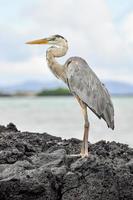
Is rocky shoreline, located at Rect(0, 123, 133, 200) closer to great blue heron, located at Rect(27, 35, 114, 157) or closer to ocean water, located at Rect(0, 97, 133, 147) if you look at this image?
great blue heron, located at Rect(27, 35, 114, 157)

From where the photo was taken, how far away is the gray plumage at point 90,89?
11461 mm

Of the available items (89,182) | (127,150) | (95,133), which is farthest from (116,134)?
(89,182)

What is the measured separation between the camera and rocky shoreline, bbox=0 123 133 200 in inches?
394

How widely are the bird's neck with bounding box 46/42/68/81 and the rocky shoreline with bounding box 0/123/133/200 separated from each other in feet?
4.88

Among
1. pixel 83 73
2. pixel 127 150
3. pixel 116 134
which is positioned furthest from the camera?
pixel 116 134

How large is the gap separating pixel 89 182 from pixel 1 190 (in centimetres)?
127

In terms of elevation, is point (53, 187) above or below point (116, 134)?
below

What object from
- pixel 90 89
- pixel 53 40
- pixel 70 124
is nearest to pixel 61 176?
pixel 90 89

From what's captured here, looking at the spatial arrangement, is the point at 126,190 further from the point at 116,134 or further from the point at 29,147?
the point at 116,134

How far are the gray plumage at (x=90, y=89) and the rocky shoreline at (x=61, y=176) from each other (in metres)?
0.72

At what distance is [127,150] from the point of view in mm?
12289

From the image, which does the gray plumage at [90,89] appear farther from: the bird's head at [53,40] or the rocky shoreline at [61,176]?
the rocky shoreline at [61,176]

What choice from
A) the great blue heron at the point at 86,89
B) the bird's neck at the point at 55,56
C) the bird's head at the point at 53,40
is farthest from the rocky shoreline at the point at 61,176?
the bird's head at the point at 53,40

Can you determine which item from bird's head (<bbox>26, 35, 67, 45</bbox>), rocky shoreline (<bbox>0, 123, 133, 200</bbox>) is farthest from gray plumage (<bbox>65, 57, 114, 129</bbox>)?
Answer: rocky shoreline (<bbox>0, 123, 133, 200</bbox>)
